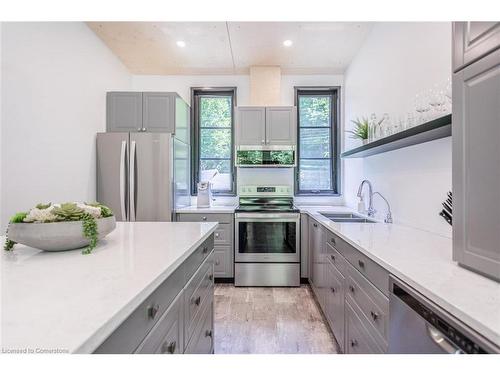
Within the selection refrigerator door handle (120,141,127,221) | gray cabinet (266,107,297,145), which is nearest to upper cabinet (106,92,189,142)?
refrigerator door handle (120,141,127,221)

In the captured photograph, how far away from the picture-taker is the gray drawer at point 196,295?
4.20ft

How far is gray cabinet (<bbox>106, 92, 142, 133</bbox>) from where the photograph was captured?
3.35m

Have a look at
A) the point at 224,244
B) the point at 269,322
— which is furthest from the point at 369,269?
the point at 224,244

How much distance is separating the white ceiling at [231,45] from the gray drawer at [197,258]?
238 cm

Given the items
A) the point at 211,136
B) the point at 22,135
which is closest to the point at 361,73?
the point at 211,136

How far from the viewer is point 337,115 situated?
4.02m

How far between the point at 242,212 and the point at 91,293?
2569 mm

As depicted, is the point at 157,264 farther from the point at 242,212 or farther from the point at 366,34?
the point at 366,34

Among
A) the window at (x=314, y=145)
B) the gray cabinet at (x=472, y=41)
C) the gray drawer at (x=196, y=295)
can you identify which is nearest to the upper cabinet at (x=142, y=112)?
the window at (x=314, y=145)

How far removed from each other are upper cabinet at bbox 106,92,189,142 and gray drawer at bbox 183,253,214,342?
2.17m

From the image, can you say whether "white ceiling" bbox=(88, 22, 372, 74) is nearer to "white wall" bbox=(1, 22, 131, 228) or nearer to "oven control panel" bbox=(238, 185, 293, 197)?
"white wall" bbox=(1, 22, 131, 228)

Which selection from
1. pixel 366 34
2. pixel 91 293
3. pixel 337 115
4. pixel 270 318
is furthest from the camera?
pixel 337 115

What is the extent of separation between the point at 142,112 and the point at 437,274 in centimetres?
339

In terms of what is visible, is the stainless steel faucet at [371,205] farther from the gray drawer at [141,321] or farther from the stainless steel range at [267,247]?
the gray drawer at [141,321]
